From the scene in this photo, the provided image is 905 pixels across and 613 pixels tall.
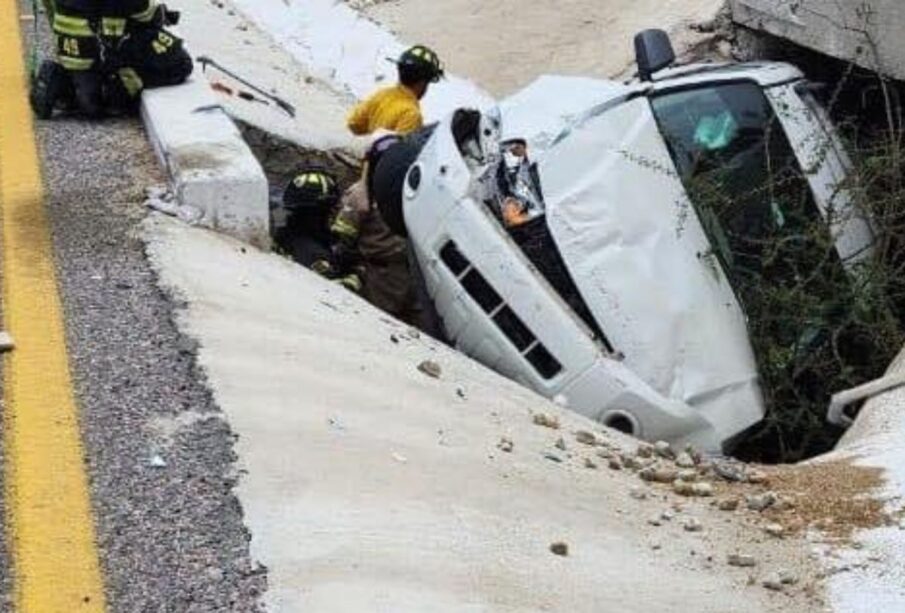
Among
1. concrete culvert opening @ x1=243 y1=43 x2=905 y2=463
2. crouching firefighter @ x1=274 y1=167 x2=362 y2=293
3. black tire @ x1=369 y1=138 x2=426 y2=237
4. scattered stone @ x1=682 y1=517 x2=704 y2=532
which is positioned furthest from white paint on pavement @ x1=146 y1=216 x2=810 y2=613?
crouching firefighter @ x1=274 y1=167 x2=362 y2=293

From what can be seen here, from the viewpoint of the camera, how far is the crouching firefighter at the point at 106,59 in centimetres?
758

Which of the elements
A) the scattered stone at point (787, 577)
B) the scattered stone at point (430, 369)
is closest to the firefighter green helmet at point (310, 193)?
the scattered stone at point (430, 369)

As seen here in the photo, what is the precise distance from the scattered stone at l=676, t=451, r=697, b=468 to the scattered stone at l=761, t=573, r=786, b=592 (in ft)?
3.44

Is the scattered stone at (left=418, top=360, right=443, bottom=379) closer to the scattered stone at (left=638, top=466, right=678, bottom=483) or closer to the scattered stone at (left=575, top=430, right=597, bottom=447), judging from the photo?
the scattered stone at (left=575, top=430, right=597, bottom=447)

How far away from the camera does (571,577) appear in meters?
3.98

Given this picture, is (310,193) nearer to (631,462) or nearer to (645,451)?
(645,451)

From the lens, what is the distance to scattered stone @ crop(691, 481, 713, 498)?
192 inches

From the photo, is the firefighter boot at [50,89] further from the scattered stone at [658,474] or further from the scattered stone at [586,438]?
the scattered stone at [658,474]

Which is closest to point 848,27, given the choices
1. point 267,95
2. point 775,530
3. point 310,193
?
point 310,193

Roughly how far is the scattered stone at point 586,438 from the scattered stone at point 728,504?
62 cm

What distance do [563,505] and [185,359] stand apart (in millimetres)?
1316

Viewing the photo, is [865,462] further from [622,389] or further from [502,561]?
[502,561]

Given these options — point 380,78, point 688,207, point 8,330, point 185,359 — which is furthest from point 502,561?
point 380,78

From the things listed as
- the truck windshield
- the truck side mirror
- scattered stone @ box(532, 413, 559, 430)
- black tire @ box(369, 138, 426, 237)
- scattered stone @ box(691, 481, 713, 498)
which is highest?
the truck side mirror
